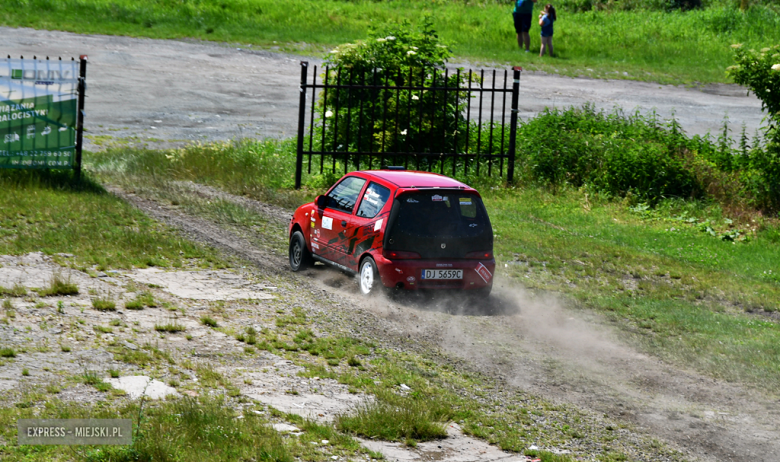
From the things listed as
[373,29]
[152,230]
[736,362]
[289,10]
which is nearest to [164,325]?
[152,230]

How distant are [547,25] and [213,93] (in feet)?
46.9

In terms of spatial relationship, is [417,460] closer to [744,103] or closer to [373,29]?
[373,29]

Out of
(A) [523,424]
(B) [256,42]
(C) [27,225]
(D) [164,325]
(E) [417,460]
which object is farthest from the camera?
(B) [256,42]

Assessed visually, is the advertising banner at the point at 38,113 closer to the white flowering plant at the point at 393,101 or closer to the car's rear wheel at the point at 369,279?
the white flowering plant at the point at 393,101

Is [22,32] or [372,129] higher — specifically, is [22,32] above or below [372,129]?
above

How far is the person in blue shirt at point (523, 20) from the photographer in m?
33.6

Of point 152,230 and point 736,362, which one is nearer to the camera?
point 736,362

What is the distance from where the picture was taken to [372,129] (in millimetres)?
18062

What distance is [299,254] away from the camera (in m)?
12.2

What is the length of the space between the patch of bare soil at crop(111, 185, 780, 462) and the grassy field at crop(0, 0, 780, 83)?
882 inches

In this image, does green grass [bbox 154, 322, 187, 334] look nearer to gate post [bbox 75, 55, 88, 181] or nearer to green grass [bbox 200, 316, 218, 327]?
green grass [bbox 200, 316, 218, 327]

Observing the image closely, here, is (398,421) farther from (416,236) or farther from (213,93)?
(213,93)

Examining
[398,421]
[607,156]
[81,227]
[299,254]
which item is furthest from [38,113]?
[398,421]

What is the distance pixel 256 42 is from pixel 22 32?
8485 mm
